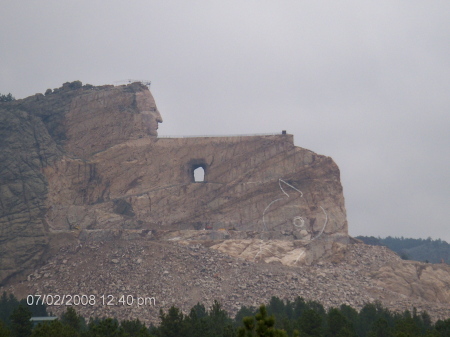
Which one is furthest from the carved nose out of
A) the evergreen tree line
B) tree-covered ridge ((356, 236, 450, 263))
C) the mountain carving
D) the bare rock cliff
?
tree-covered ridge ((356, 236, 450, 263))

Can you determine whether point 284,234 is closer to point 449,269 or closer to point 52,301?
point 449,269

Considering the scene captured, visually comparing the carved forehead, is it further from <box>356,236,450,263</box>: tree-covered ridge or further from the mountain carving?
<box>356,236,450,263</box>: tree-covered ridge

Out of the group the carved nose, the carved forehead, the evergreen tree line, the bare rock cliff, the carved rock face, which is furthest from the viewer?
the carved nose

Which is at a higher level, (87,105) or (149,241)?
(87,105)

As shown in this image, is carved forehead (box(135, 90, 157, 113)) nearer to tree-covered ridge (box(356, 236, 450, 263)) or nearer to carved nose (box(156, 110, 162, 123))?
carved nose (box(156, 110, 162, 123))

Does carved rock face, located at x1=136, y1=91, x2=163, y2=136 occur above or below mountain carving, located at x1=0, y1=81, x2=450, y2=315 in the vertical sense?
above

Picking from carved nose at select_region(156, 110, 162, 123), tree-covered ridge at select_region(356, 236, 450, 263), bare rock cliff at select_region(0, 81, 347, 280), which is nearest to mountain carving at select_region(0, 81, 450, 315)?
bare rock cliff at select_region(0, 81, 347, 280)

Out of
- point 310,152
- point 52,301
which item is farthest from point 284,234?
point 52,301

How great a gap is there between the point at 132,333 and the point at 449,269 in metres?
28.3

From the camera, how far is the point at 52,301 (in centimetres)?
5069

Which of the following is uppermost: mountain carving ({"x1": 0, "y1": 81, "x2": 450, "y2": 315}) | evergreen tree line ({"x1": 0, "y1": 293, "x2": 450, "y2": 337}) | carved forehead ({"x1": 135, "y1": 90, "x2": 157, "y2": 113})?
carved forehead ({"x1": 135, "y1": 90, "x2": 157, "y2": 113})

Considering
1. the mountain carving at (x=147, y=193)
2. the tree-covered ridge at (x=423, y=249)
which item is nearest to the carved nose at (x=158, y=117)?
the mountain carving at (x=147, y=193)

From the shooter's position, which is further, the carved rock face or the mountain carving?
the carved rock face

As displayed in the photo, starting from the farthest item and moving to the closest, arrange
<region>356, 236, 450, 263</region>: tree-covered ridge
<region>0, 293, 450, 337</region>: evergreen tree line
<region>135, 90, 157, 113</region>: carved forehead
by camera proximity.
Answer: <region>356, 236, 450, 263</region>: tree-covered ridge < <region>135, 90, 157, 113</region>: carved forehead < <region>0, 293, 450, 337</region>: evergreen tree line
